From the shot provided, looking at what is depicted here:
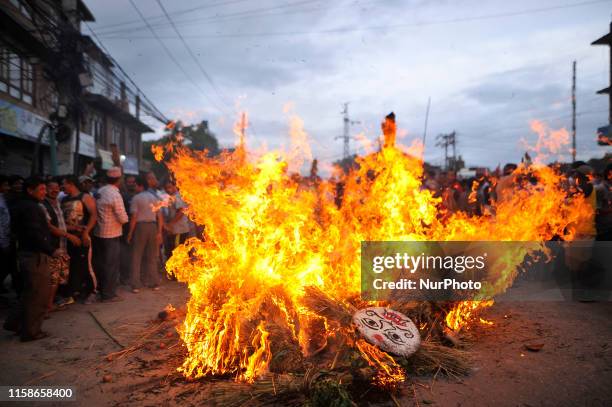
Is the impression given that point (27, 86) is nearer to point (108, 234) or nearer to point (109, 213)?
point (109, 213)

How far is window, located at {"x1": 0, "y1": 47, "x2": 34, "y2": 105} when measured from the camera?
15.3 m

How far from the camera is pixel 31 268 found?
17.1 feet

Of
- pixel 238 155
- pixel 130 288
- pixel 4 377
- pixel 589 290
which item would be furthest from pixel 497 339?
pixel 130 288

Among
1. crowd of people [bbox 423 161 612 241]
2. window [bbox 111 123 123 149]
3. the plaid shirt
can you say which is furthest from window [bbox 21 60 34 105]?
crowd of people [bbox 423 161 612 241]

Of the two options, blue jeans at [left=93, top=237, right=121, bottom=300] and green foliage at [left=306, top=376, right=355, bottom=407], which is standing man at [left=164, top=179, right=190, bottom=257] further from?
green foliage at [left=306, top=376, right=355, bottom=407]

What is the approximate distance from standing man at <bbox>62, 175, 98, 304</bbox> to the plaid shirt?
0.13m

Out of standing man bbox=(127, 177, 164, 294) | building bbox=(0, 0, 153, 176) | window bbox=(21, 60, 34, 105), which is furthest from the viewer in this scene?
window bbox=(21, 60, 34, 105)

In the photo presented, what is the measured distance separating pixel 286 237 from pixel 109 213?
12.4 ft

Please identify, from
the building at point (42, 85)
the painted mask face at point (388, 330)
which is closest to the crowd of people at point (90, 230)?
the painted mask face at point (388, 330)

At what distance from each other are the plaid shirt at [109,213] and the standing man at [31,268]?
5.37 ft

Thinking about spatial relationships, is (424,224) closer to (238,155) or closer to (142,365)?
(238,155)

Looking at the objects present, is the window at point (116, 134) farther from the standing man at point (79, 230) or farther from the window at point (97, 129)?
the standing man at point (79, 230)

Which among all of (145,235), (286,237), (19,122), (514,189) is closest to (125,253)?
(145,235)

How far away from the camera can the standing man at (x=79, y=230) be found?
6770 millimetres
